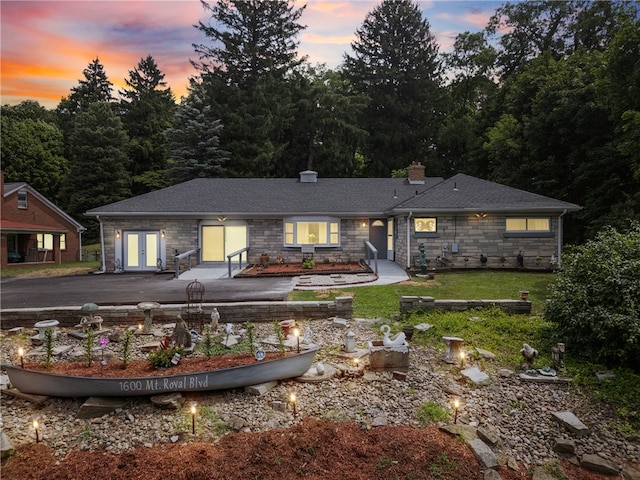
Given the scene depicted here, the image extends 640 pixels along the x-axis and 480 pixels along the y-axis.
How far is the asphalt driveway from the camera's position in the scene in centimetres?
1064

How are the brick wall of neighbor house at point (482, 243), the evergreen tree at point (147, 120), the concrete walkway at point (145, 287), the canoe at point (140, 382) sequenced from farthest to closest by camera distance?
the evergreen tree at point (147, 120), the brick wall of neighbor house at point (482, 243), the concrete walkway at point (145, 287), the canoe at point (140, 382)

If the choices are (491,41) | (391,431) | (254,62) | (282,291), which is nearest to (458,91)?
(491,41)

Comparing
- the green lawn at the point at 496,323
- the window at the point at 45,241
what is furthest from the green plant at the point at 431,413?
the window at the point at 45,241

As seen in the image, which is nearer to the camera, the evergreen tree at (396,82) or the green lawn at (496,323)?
the green lawn at (496,323)

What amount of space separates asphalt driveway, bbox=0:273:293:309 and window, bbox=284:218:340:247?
3996 mm

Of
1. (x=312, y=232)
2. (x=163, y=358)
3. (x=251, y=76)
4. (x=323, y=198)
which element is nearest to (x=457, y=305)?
(x=163, y=358)

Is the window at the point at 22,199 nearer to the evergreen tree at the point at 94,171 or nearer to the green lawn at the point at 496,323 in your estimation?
the evergreen tree at the point at 94,171

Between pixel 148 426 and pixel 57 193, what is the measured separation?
132 ft

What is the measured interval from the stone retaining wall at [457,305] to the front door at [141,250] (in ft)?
43.3

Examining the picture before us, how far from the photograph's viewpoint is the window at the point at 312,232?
18.4 m

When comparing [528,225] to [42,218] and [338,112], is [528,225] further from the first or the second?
[42,218]

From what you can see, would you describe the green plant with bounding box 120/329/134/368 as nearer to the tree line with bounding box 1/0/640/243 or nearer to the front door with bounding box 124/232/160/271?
the front door with bounding box 124/232/160/271

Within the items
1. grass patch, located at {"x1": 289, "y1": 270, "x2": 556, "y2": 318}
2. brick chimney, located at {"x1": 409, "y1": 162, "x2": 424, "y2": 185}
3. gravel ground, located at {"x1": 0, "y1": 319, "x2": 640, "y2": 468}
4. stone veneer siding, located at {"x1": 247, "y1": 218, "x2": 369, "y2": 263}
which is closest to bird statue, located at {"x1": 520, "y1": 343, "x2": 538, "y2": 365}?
gravel ground, located at {"x1": 0, "y1": 319, "x2": 640, "y2": 468}

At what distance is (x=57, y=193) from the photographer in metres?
36.7
